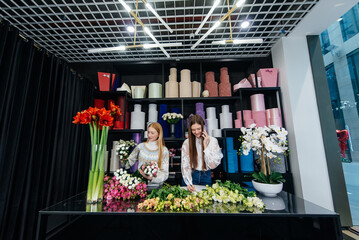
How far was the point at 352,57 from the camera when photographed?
218 cm

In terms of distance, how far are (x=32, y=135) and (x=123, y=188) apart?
4.63 ft

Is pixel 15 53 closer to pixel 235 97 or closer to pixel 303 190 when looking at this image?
pixel 235 97

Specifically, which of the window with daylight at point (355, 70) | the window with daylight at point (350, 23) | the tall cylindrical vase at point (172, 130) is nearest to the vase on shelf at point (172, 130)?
the tall cylindrical vase at point (172, 130)

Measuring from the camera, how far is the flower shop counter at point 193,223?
91cm

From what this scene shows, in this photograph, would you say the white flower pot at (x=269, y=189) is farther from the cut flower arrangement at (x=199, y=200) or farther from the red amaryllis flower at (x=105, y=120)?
the red amaryllis flower at (x=105, y=120)

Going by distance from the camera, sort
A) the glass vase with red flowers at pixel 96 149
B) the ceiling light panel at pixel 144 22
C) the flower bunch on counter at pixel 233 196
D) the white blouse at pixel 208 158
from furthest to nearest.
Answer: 1. the ceiling light panel at pixel 144 22
2. the white blouse at pixel 208 158
3. the glass vase with red flowers at pixel 96 149
4. the flower bunch on counter at pixel 233 196

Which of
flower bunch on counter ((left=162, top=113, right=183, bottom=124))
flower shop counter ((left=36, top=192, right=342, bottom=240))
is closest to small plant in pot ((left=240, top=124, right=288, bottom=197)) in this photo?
flower shop counter ((left=36, top=192, right=342, bottom=240))

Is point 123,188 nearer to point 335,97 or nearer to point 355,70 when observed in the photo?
point 335,97

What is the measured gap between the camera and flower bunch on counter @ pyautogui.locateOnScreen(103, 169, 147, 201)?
1.15m

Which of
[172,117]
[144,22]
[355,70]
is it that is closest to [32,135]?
[172,117]

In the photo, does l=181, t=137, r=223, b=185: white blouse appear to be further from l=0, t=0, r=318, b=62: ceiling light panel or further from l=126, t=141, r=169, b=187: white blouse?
l=0, t=0, r=318, b=62: ceiling light panel

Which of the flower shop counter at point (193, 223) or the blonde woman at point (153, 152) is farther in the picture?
the blonde woman at point (153, 152)

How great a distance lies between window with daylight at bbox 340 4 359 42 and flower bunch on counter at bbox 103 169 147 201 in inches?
129

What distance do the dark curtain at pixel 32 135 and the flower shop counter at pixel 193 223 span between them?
3.17 feet
